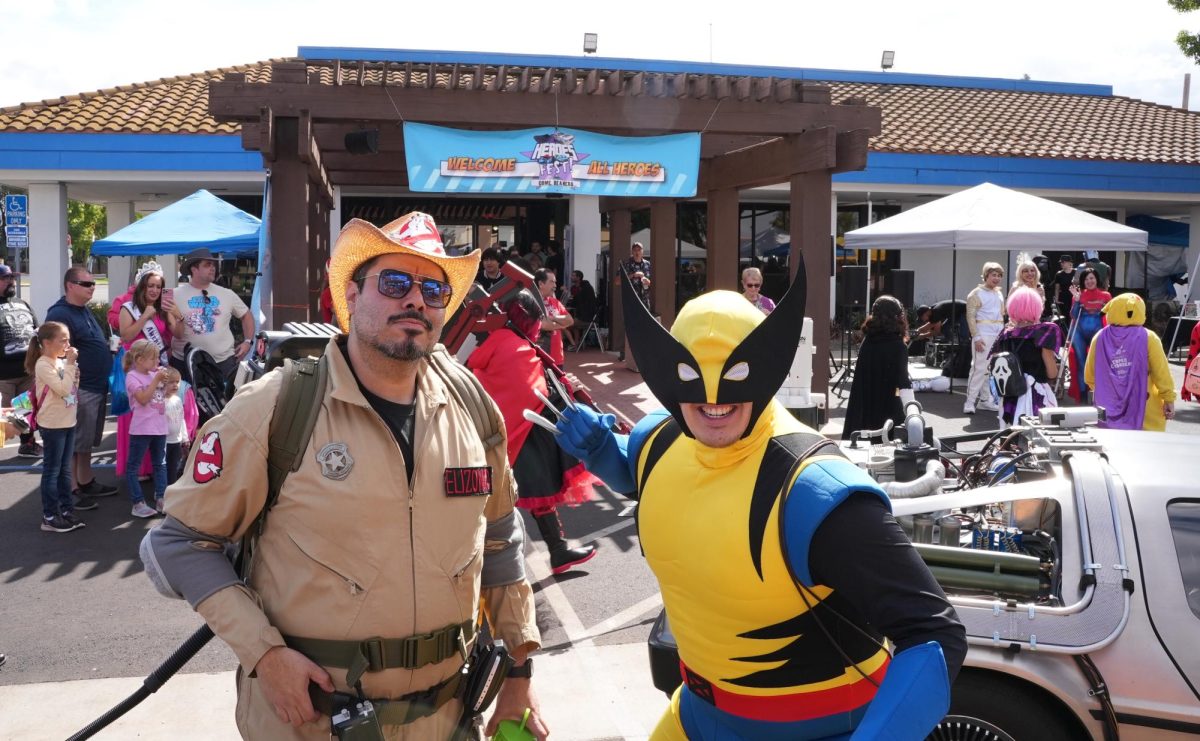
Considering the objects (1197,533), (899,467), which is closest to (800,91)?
(899,467)

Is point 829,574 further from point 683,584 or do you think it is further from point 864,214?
point 864,214

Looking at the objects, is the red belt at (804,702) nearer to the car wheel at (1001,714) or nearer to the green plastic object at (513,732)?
the green plastic object at (513,732)

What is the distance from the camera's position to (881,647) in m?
2.38

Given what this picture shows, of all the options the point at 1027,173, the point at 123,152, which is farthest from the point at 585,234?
the point at 1027,173

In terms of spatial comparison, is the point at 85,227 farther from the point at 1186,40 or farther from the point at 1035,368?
the point at 1035,368

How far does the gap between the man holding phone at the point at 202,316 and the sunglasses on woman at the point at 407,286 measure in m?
6.69

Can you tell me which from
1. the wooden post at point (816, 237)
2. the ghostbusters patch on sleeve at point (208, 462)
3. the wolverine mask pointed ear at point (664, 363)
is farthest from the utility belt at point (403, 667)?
the wooden post at point (816, 237)

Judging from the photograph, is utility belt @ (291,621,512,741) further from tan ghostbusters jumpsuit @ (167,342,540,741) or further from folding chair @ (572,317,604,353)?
folding chair @ (572,317,604,353)

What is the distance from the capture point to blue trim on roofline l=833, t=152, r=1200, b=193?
20172 mm

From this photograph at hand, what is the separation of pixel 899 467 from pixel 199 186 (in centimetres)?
1693

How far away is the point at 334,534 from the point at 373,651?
286 millimetres

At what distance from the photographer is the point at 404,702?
242 centimetres

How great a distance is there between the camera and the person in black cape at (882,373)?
730 cm

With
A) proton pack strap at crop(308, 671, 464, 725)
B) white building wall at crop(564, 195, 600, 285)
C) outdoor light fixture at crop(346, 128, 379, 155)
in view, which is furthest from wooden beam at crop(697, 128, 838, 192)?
proton pack strap at crop(308, 671, 464, 725)
